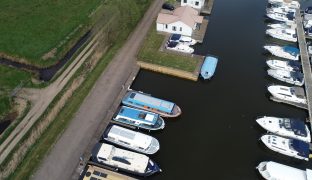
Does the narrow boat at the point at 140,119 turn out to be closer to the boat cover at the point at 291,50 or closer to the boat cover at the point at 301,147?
the boat cover at the point at 301,147

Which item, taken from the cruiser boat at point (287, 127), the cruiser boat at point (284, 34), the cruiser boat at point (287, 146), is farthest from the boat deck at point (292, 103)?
the cruiser boat at point (284, 34)

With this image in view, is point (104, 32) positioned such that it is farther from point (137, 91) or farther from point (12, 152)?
point (12, 152)

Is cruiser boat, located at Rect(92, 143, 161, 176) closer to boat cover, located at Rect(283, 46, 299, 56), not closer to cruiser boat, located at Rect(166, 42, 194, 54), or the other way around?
cruiser boat, located at Rect(166, 42, 194, 54)

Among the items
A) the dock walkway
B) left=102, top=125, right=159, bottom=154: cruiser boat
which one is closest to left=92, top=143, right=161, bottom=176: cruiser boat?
left=102, top=125, right=159, bottom=154: cruiser boat

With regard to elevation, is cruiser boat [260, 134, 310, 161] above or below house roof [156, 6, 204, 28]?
below

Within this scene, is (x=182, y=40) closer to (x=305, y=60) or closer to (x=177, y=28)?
(x=177, y=28)

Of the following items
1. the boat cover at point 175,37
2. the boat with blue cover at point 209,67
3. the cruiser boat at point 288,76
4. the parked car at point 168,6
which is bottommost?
the boat with blue cover at point 209,67

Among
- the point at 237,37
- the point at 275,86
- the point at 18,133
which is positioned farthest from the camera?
the point at 237,37

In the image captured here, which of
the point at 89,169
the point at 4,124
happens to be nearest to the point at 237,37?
the point at 89,169
